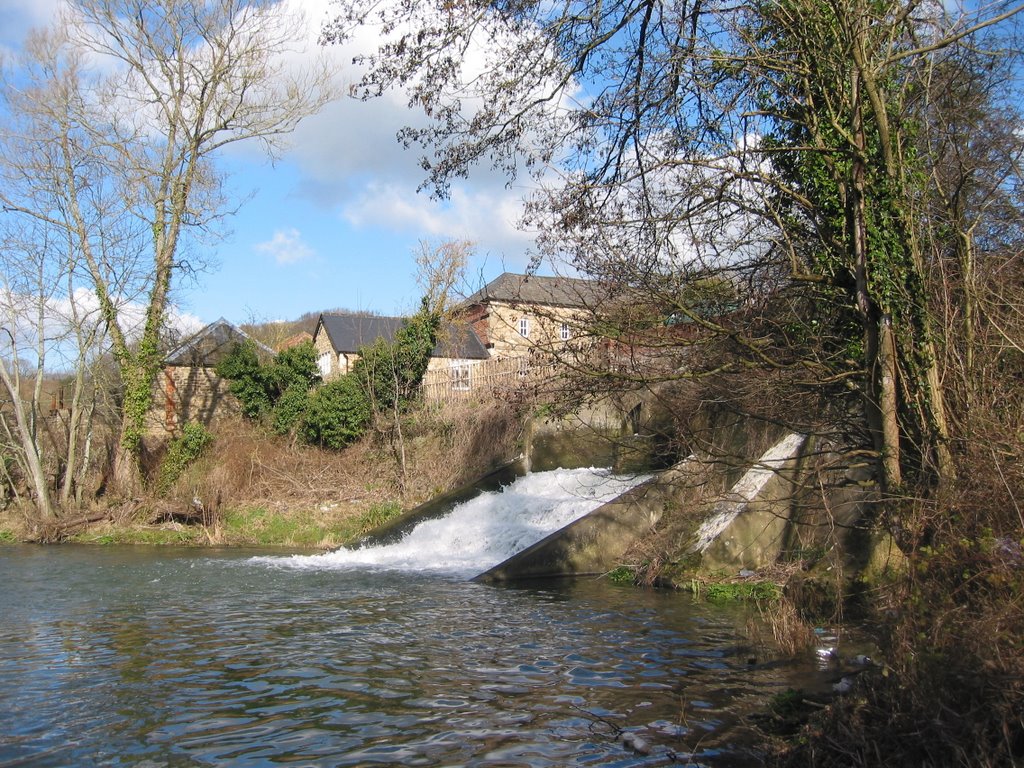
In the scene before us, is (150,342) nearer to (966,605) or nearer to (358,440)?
(358,440)

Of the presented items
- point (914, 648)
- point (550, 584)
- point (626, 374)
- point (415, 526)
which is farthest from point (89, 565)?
point (914, 648)

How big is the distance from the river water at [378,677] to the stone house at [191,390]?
55.5 ft

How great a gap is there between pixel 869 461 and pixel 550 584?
6516mm

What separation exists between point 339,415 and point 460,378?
3892 mm

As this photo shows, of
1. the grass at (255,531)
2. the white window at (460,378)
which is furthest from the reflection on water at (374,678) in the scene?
the white window at (460,378)

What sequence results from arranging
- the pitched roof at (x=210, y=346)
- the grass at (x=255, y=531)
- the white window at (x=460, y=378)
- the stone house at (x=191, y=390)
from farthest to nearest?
the pitched roof at (x=210, y=346) < the stone house at (x=191, y=390) < the white window at (x=460, y=378) < the grass at (x=255, y=531)

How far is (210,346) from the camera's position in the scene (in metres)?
30.3

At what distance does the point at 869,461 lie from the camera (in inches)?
283

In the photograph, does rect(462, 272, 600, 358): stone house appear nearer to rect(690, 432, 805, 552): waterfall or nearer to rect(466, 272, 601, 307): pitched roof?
rect(466, 272, 601, 307): pitched roof

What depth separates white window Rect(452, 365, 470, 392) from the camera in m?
25.5

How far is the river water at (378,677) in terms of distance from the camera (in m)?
5.51

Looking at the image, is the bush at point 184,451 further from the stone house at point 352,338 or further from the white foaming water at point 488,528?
the stone house at point 352,338

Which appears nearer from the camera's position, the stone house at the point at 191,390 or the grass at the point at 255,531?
the grass at the point at 255,531

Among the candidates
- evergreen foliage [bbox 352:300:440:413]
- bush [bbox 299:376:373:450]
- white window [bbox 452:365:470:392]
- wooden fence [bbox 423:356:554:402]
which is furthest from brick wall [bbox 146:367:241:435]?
white window [bbox 452:365:470:392]
